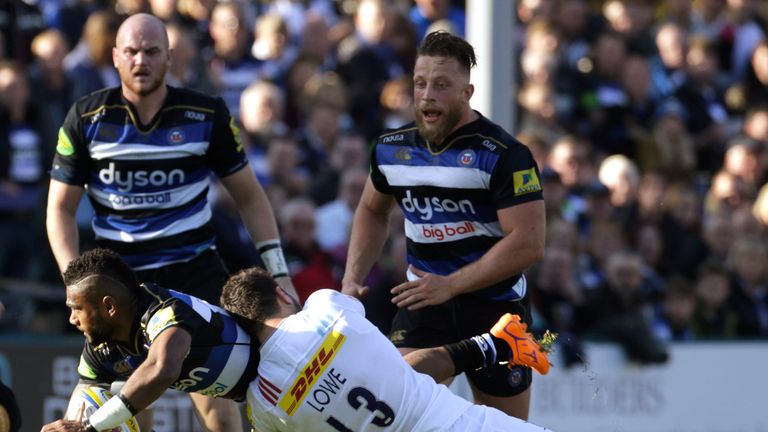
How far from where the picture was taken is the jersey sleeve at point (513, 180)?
721cm

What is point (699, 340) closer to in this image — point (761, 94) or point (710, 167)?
point (710, 167)

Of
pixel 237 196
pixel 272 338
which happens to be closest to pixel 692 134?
pixel 237 196

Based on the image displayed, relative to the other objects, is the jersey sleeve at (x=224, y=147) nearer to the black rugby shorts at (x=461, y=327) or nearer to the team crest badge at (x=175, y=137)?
the team crest badge at (x=175, y=137)

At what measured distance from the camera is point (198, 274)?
7.95 meters

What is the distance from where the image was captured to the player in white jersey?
636 cm

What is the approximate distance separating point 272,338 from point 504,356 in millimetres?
1213

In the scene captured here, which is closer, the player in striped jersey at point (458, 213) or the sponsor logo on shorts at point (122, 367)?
the sponsor logo on shorts at point (122, 367)

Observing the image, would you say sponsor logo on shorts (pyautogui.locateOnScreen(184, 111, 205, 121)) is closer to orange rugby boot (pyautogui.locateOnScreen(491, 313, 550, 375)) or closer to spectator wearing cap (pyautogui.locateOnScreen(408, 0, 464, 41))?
orange rugby boot (pyautogui.locateOnScreen(491, 313, 550, 375))

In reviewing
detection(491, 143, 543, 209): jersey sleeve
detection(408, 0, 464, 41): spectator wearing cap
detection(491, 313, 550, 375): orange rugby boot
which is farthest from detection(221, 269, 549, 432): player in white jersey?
detection(408, 0, 464, 41): spectator wearing cap

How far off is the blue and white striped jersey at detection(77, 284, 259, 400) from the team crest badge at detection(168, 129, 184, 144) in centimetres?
137

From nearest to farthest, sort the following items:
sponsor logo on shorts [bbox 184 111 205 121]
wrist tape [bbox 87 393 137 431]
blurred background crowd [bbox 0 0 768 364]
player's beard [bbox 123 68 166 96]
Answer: wrist tape [bbox 87 393 137 431] → player's beard [bbox 123 68 166 96] → sponsor logo on shorts [bbox 184 111 205 121] → blurred background crowd [bbox 0 0 768 364]

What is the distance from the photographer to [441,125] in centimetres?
731

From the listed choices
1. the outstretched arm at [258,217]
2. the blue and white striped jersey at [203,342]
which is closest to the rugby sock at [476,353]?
the blue and white striped jersey at [203,342]

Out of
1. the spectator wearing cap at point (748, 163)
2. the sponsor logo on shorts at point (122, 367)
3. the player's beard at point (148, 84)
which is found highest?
the player's beard at point (148, 84)
